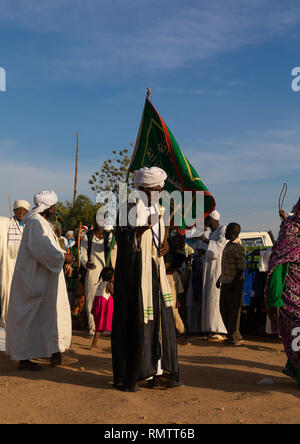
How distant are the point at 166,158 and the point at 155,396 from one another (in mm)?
3611

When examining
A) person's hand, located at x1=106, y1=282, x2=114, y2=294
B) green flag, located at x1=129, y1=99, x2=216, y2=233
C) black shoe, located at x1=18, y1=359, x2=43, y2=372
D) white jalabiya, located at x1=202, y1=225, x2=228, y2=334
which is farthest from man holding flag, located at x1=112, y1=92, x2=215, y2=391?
white jalabiya, located at x1=202, y1=225, x2=228, y2=334

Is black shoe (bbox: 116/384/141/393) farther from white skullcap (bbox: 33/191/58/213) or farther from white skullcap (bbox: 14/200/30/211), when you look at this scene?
white skullcap (bbox: 14/200/30/211)

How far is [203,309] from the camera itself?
10391 mm

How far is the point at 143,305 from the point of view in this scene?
5609mm

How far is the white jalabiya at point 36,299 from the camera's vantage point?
692 centimetres

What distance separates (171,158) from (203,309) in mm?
3586

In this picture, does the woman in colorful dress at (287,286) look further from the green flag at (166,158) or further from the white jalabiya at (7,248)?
the white jalabiya at (7,248)

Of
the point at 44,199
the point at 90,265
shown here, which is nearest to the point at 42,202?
the point at 44,199

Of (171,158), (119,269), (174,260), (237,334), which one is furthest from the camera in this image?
(237,334)

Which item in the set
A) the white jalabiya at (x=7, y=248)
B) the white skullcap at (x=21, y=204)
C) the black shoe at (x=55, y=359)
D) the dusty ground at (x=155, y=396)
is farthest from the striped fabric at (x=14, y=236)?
the black shoe at (x=55, y=359)

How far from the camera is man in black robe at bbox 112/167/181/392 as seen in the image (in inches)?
220

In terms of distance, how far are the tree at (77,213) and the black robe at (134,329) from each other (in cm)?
2952
